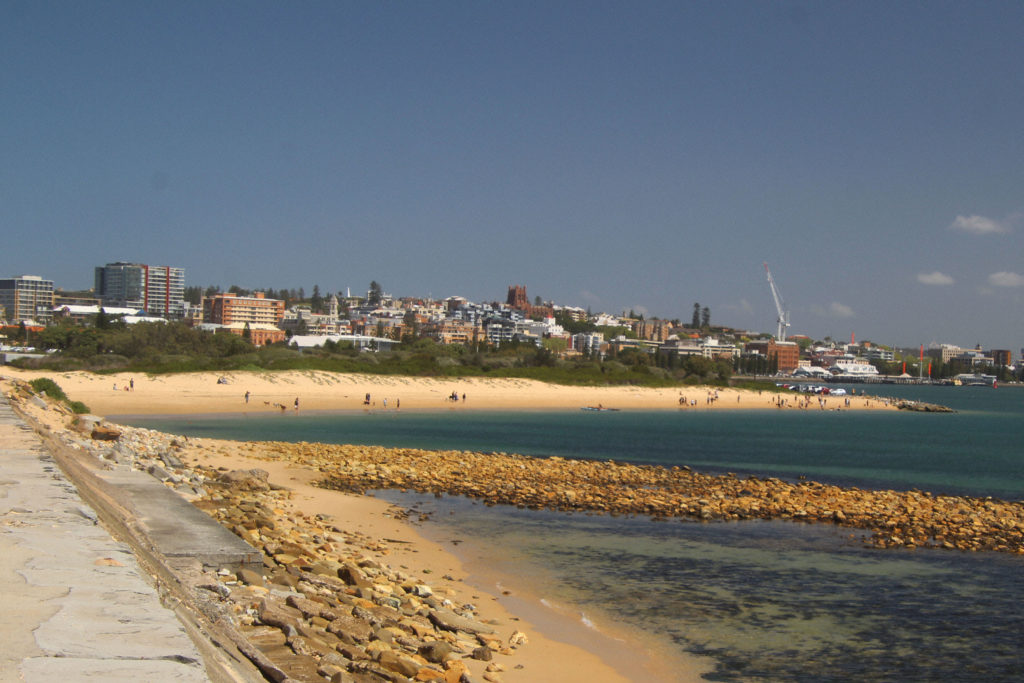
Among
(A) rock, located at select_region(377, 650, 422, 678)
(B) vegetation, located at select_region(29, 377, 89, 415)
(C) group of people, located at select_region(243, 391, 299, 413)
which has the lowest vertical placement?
(C) group of people, located at select_region(243, 391, 299, 413)

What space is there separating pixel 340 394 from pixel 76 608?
60735 millimetres

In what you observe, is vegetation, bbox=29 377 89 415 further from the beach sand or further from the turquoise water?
the beach sand

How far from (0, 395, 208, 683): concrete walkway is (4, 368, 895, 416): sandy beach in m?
42.4

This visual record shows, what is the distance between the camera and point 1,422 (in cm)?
1838

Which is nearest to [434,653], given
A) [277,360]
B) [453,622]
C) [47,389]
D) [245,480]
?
[453,622]

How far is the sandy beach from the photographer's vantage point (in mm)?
53812

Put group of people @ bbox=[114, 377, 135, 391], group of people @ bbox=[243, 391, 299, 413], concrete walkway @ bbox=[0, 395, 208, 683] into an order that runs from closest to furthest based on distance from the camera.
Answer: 1. concrete walkway @ bbox=[0, 395, 208, 683]
2. group of people @ bbox=[243, 391, 299, 413]
3. group of people @ bbox=[114, 377, 135, 391]

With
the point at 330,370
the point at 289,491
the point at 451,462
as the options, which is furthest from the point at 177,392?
the point at 289,491

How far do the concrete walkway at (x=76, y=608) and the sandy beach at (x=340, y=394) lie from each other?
42.4 meters

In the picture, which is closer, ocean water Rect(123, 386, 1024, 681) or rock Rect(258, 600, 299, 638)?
rock Rect(258, 600, 299, 638)

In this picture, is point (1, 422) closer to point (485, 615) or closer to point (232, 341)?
point (485, 615)

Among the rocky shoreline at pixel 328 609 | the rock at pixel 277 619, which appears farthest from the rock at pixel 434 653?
the rock at pixel 277 619

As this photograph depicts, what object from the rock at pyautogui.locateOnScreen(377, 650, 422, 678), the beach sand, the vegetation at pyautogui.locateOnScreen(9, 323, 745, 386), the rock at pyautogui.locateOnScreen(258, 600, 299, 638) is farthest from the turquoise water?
the rock at pyautogui.locateOnScreen(258, 600, 299, 638)

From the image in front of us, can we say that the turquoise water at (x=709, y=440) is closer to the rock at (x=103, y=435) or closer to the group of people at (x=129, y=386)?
the group of people at (x=129, y=386)
